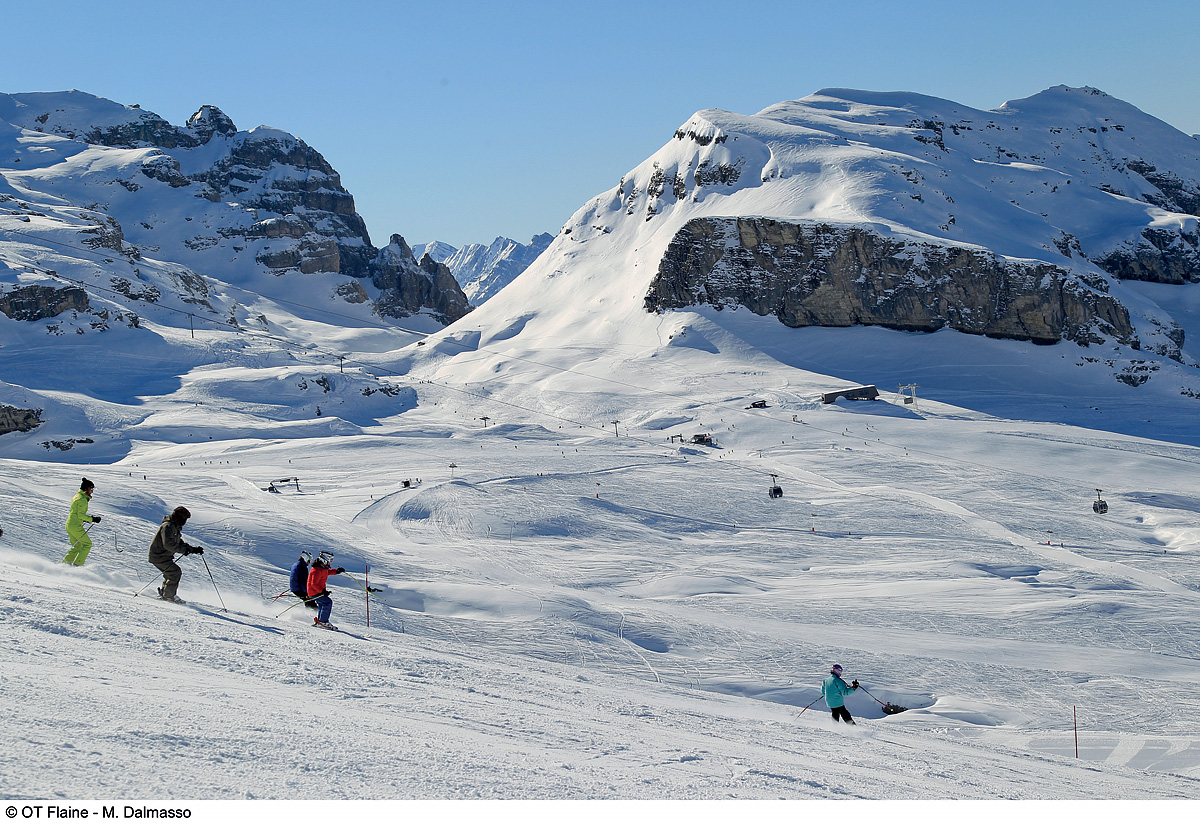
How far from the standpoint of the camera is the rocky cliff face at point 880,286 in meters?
88.4

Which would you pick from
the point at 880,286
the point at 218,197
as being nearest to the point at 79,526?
the point at 880,286

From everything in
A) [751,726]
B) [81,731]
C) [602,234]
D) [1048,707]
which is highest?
[602,234]

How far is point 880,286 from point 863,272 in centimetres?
233

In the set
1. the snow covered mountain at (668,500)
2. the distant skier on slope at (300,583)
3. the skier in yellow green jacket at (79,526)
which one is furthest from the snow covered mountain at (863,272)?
the skier in yellow green jacket at (79,526)

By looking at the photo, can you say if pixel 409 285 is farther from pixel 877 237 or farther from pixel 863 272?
pixel 877 237

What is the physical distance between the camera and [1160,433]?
65.2 metres

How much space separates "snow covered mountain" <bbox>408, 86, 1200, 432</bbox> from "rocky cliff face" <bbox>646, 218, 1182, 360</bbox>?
0.61 feet

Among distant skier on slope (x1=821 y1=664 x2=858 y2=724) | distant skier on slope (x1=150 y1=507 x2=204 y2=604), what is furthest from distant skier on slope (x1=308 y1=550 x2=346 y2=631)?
distant skier on slope (x1=821 y1=664 x2=858 y2=724)

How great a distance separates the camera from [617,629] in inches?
801

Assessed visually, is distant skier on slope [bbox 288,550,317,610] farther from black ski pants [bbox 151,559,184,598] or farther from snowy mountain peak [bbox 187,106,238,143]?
snowy mountain peak [bbox 187,106,238,143]

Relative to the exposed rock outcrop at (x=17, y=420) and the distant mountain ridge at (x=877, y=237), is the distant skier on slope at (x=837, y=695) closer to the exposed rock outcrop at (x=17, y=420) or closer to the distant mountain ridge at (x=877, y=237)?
the exposed rock outcrop at (x=17, y=420)

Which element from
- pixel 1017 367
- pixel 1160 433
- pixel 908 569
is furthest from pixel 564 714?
pixel 1017 367

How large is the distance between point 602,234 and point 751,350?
129 feet
